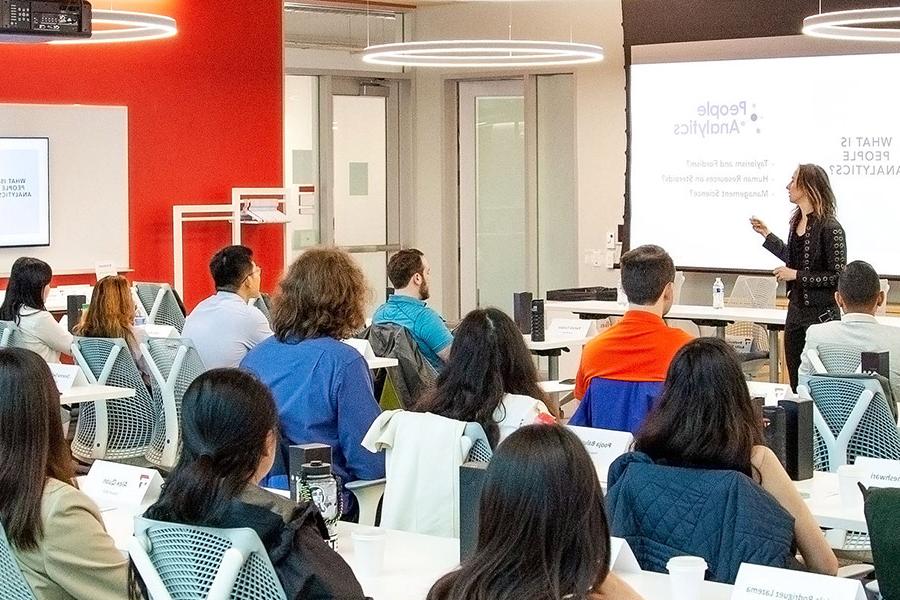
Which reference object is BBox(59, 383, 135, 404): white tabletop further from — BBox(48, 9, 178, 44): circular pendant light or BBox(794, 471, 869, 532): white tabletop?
BBox(794, 471, 869, 532): white tabletop

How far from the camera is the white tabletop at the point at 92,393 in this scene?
6.39m

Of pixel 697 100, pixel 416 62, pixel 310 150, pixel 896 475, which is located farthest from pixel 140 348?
pixel 310 150

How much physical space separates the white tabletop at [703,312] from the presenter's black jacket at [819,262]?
134 centimetres

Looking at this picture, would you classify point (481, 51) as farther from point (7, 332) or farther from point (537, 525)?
point (537, 525)

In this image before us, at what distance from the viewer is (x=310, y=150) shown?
13953 mm

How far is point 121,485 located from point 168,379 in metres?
2.80

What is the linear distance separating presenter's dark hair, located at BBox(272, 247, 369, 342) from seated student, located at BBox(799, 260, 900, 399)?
2.25 metres

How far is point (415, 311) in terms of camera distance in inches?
262

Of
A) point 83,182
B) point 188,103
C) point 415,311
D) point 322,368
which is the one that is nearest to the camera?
point 322,368

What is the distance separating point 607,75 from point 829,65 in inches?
96.7

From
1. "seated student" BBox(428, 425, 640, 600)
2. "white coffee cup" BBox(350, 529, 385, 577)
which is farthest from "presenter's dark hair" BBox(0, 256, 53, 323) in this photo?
"seated student" BBox(428, 425, 640, 600)

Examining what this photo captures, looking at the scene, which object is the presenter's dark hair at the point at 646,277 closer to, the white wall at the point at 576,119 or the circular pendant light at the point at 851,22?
the circular pendant light at the point at 851,22

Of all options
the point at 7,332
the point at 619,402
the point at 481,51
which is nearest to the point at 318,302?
the point at 619,402

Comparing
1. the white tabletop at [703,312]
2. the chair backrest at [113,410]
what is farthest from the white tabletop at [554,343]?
the chair backrest at [113,410]
